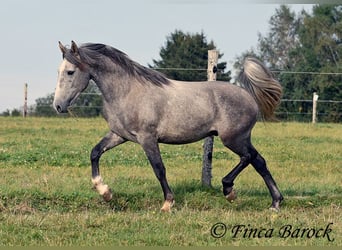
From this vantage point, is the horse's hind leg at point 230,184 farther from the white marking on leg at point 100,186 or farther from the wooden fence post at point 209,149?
the white marking on leg at point 100,186

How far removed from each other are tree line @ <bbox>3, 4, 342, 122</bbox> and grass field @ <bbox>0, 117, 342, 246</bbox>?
454 inches

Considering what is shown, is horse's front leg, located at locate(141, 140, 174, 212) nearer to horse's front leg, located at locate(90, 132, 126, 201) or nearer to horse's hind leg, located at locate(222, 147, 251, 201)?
horse's front leg, located at locate(90, 132, 126, 201)

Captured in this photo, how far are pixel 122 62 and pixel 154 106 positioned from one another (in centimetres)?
79

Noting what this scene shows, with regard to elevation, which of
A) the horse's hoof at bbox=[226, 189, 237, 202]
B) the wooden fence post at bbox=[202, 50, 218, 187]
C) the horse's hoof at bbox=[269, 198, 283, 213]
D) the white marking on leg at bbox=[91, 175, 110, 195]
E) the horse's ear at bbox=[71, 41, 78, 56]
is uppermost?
the horse's ear at bbox=[71, 41, 78, 56]

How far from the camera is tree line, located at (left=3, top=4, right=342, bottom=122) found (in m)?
33.7

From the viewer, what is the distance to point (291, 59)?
54281 millimetres

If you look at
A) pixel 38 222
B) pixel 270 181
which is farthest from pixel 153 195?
pixel 38 222

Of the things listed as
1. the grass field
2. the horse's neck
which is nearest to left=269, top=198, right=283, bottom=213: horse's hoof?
the grass field

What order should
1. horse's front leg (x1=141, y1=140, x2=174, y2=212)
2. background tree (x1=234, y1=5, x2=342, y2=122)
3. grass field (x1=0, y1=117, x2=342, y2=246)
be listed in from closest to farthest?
grass field (x1=0, y1=117, x2=342, y2=246) → horse's front leg (x1=141, y1=140, x2=174, y2=212) → background tree (x1=234, y1=5, x2=342, y2=122)

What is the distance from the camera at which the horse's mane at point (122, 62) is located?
27.7 ft

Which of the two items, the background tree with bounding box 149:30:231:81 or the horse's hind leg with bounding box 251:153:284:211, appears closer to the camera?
the horse's hind leg with bounding box 251:153:284:211

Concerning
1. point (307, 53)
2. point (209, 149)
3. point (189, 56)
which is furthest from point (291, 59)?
point (209, 149)

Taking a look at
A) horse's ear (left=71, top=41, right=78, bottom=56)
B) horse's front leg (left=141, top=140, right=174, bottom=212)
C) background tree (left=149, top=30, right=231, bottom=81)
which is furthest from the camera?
background tree (left=149, top=30, right=231, bottom=81)

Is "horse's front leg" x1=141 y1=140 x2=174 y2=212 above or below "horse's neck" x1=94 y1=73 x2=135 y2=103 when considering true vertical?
below
